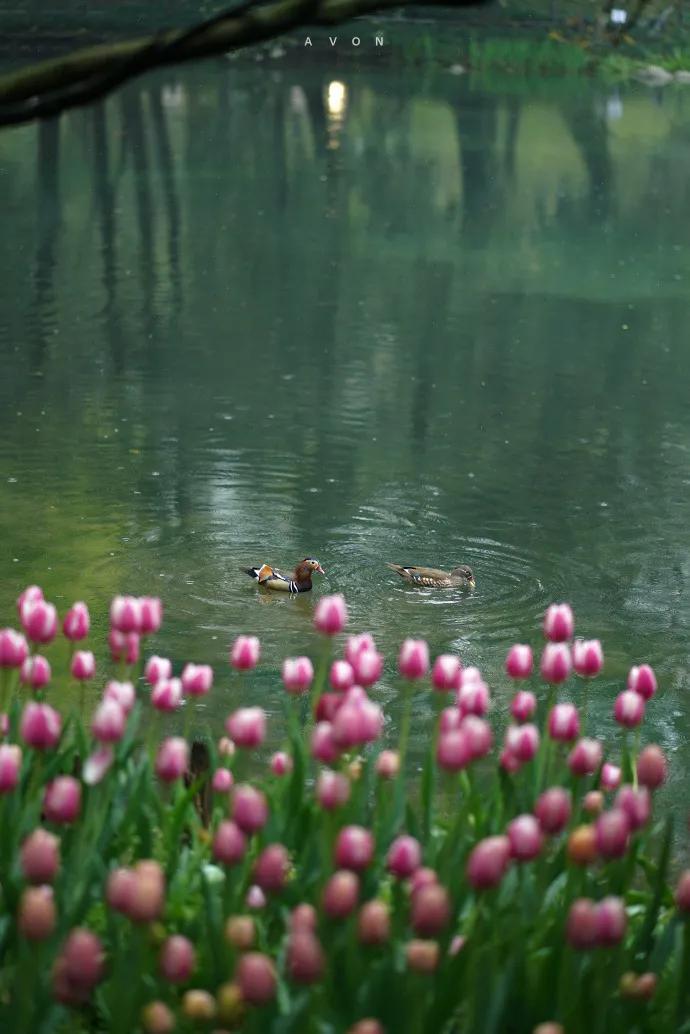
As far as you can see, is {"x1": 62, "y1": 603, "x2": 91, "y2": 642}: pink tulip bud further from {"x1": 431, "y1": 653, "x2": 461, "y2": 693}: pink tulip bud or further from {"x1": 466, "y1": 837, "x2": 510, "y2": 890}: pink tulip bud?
{"x1": 466, "y1": 837, "x2": 510, "y2": 890}: pink tulip bud

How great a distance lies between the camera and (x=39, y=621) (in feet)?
15.3

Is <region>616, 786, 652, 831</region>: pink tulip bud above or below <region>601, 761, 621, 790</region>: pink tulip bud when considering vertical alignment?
above

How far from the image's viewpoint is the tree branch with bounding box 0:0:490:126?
3727 millimetres

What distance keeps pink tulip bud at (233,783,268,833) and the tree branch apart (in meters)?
1.36

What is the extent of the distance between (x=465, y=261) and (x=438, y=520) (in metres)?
13.0

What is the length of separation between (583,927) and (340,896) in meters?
0.47

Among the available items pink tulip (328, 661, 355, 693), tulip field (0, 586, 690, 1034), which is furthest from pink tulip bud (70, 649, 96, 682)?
pink tulip (328, 661, 355, 693)

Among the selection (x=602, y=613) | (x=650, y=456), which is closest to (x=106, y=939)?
(x=602, y=613)

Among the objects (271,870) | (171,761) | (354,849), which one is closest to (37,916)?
(271,870)

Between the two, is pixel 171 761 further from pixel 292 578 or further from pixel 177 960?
pixel 292 578

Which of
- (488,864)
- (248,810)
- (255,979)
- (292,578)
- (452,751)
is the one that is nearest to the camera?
(255,979)

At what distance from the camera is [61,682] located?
8.89 m

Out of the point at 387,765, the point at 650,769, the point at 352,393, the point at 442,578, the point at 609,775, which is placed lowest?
the point at 352,393

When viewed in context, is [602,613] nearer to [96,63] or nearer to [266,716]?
[266,716]
